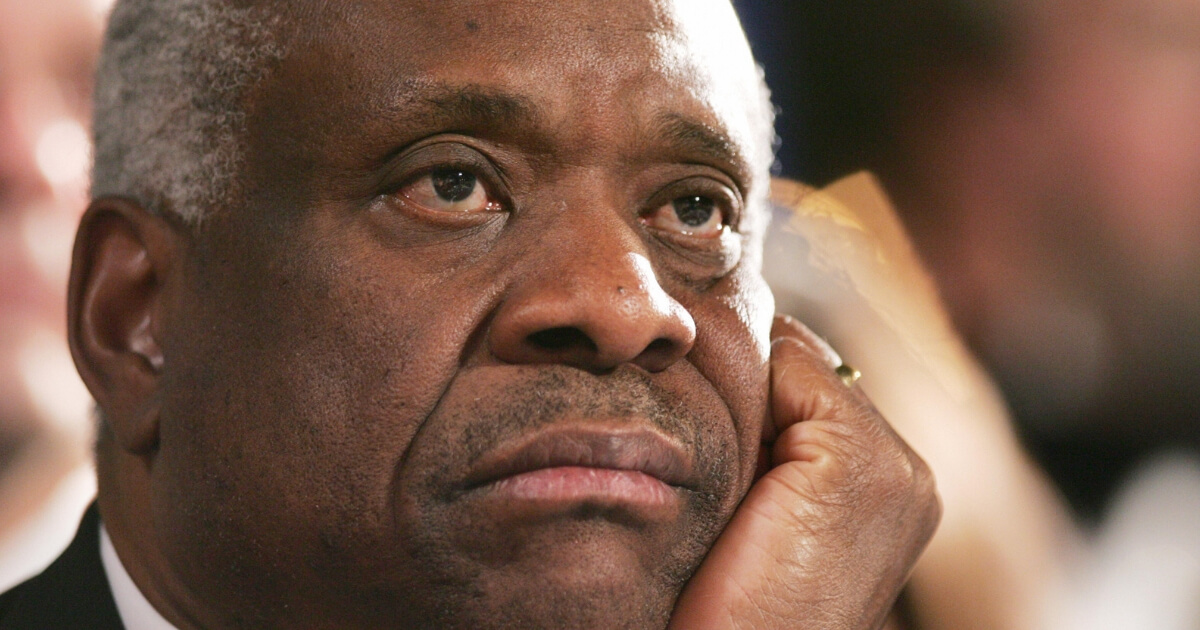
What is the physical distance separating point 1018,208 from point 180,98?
2.57 meters

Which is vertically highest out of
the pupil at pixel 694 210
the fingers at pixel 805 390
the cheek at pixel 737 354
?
the pupil at pixel 694 210

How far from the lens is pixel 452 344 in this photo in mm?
1692

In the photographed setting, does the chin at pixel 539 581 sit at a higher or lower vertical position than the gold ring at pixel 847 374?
higher

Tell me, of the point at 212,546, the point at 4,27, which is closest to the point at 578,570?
the point at 212,546

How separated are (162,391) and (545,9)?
101 cm

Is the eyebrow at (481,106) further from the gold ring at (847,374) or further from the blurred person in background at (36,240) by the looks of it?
the blurred person in background at (36,240)

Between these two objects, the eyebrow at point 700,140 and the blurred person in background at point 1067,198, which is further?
the blurred person in background at point 1067,198

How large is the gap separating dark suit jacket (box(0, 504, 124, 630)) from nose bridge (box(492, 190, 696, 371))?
1.19 m

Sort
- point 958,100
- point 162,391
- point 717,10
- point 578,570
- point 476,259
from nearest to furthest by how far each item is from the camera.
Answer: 1. point 578,570
2. point 476,259
3. point 162,391
4. point 717,10
5. point 958,100

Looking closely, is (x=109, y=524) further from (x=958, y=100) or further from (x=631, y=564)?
(x=958, y=100)

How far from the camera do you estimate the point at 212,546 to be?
1.82m

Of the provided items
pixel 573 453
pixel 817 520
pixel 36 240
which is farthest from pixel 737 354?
pixel 36 240

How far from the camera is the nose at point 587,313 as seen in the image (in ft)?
5.43

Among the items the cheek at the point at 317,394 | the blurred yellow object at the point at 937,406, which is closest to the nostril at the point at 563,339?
the cheek at the point at 317,394
